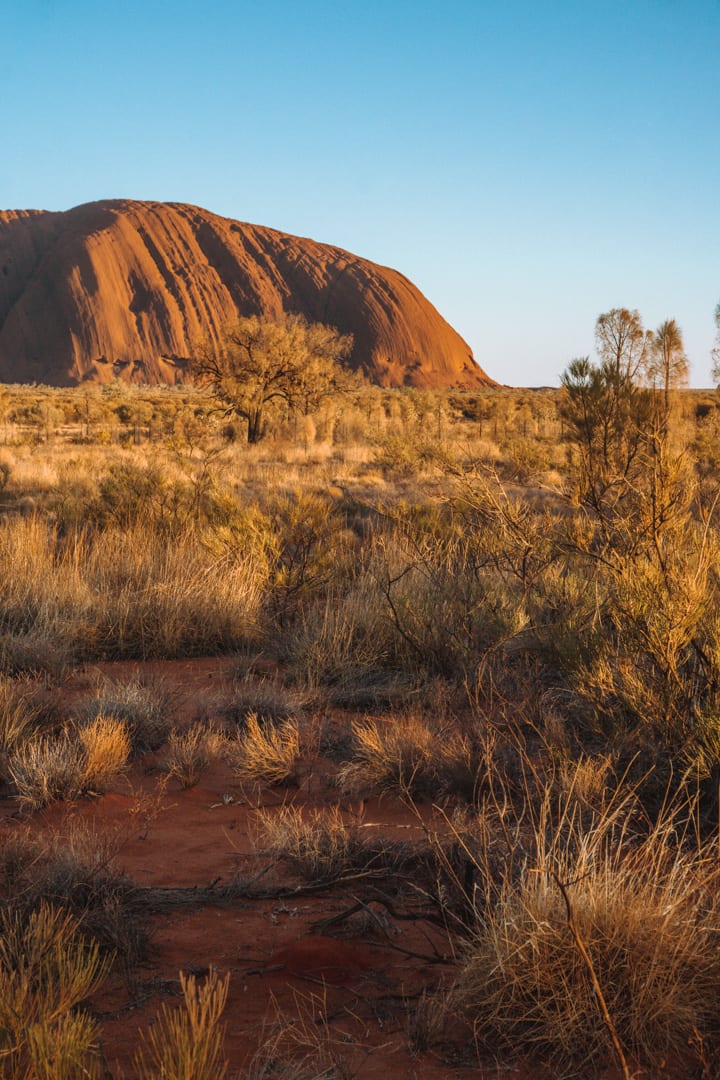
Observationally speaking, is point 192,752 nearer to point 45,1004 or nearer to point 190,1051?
point 45,1004

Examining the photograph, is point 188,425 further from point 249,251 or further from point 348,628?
point 249,251

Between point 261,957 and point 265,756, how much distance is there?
61.9 inches

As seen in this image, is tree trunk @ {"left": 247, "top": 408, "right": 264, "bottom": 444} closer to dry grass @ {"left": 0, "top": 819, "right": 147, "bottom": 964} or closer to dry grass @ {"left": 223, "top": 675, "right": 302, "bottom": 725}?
dry grass @ {"left": 223, "top": 675, "right": 302, "bottom": 725}

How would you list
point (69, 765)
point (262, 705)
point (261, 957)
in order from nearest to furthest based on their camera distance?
1. point (261, 957)
2. point (69, 765)
3. point (262, 705)

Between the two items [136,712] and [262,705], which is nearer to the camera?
[136,712]

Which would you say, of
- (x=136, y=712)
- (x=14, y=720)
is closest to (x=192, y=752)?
(x=136, y=712)

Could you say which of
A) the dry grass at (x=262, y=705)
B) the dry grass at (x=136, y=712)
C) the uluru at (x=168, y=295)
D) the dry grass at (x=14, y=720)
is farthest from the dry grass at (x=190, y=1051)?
the uluru at (x=168, y=295)

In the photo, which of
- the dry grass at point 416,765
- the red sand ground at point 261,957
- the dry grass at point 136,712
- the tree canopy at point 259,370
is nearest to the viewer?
the red sand ground at point 261,957

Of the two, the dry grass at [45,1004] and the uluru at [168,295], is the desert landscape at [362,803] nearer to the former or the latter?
the dry grass at [45,1004]

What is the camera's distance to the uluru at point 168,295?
87.0 metres

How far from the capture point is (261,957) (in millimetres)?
2381

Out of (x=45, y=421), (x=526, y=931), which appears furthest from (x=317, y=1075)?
(x=45, y=421)

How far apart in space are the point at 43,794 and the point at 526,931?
2278 millimetres

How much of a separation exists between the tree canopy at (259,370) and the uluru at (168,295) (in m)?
59.4
